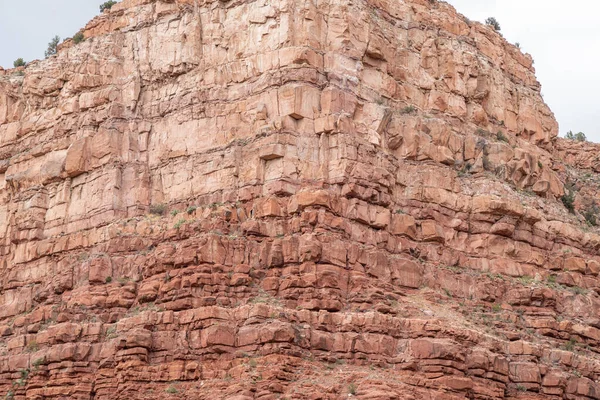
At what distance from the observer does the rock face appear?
45.7 meters

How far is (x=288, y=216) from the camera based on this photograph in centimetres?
4866

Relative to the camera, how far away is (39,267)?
184ft

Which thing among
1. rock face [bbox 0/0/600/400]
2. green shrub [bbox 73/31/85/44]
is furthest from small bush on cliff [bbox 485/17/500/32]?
green shrub [bbox 73/31/85/44]

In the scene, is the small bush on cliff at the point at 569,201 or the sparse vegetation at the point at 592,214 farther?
the sparse vegetation at the point at 592,214

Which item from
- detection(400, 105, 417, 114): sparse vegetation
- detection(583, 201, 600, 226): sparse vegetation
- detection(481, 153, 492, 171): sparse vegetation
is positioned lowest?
detection(583, 201, 600, 226): sparse vegetation

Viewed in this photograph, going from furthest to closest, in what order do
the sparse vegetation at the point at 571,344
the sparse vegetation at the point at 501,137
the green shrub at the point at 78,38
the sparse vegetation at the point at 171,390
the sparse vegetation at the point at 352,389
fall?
the green shrub at the point at 78,38
the sparse vegetation at the point at 501,137
the sparse vegetation at the point at 571,344
the sparse vegetation at the point at 171,390
the sparse vegetation at the point at 352,389

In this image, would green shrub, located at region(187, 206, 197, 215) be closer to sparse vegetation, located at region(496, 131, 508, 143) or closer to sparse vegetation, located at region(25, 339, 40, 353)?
sparse vegetation, located at region(25, 339, 40, 353)

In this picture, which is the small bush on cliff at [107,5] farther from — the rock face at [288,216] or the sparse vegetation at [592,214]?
the sparse vegetation at [592,214]

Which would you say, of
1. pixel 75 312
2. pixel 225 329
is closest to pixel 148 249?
pixel 75 312

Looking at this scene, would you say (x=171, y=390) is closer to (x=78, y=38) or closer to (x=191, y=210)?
(x=191, y=210)

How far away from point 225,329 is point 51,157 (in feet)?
54.2

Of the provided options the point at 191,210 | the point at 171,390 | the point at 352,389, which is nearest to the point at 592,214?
the point at 191,210


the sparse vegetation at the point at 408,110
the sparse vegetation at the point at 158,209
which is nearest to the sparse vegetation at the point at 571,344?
the sparse vegetation at the point at 408,110

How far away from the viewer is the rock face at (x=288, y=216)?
45656 millimetres
